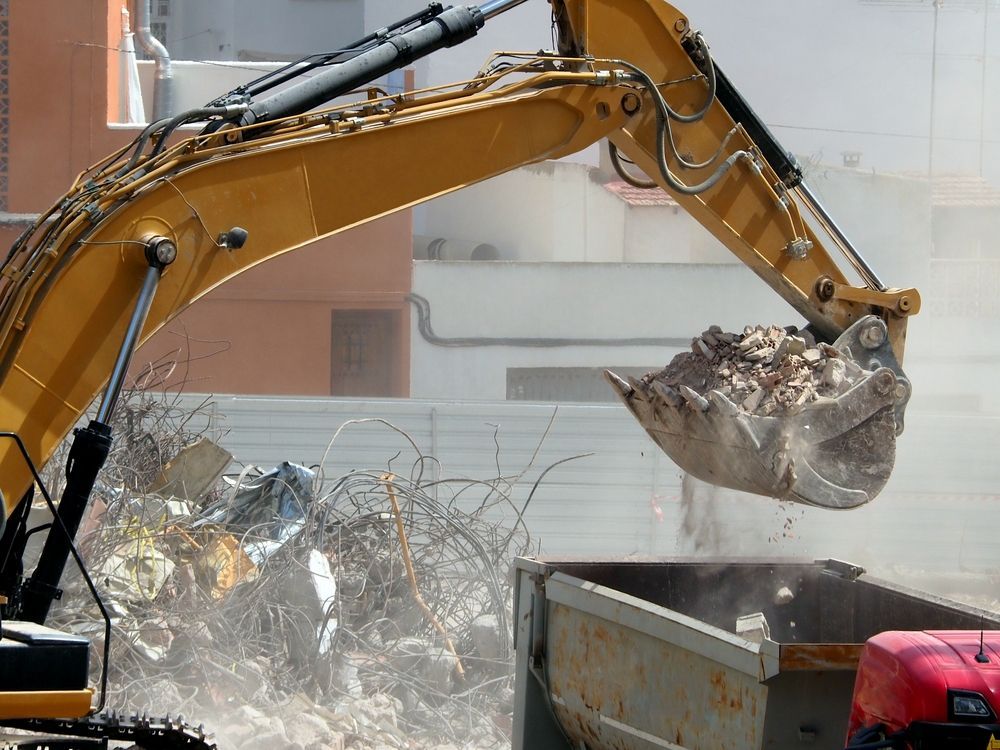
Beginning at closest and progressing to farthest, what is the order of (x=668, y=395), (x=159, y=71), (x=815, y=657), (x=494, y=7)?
(x=815, y=657)
(x=494, y=7)
(x=668, y=395)
(x=159, y=71)

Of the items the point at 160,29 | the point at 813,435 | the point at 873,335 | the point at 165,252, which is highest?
the point at 160,29

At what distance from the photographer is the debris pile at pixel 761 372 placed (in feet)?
21.0

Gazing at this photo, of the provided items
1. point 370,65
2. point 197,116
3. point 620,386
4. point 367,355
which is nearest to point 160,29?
point 367,355

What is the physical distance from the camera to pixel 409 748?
8.49m

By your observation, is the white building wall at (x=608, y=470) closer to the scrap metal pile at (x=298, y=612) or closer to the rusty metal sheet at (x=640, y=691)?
the scrap metal pile at (x=298, y=612)

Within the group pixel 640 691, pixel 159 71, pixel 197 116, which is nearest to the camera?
pixel 197 116

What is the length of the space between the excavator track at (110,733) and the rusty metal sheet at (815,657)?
2.16m

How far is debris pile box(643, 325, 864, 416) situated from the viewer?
21.0 ft

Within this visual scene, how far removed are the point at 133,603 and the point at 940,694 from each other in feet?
22.1

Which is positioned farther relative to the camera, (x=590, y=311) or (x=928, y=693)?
(x=590, y=311)

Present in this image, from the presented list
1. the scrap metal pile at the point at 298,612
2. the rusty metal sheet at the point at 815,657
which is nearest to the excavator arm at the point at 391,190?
the rusty metal sheet at the point at 815,657

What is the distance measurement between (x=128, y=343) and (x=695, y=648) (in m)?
2.36

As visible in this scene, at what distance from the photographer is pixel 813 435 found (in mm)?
6309

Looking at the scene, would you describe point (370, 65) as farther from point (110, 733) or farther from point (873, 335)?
point (110, 733)
